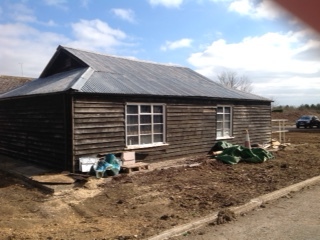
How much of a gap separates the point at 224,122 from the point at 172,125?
3.84 m

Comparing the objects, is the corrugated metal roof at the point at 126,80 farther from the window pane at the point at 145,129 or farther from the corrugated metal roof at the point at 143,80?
the window pane at the point at 145,129

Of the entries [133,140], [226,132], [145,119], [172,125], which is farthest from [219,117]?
[133,140]

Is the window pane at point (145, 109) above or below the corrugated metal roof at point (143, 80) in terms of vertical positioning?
below

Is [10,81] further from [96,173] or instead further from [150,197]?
[150,197]

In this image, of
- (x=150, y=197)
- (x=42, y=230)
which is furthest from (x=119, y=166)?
(x=42, y=230)

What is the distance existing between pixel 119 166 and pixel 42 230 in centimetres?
504

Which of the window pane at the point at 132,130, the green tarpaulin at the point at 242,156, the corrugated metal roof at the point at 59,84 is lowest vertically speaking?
the green tarpaulin at the point at 242,156

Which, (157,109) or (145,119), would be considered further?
(157,109)

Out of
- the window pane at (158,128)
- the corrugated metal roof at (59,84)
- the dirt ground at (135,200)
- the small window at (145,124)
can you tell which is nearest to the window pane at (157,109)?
the small window at (145,124)

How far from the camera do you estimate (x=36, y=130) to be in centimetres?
1299

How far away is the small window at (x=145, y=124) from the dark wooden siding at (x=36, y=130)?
2.38 m

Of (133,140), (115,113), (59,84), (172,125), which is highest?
(59,84)

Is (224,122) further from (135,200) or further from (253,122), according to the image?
(135,200)

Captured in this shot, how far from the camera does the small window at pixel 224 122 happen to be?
53.8ft
